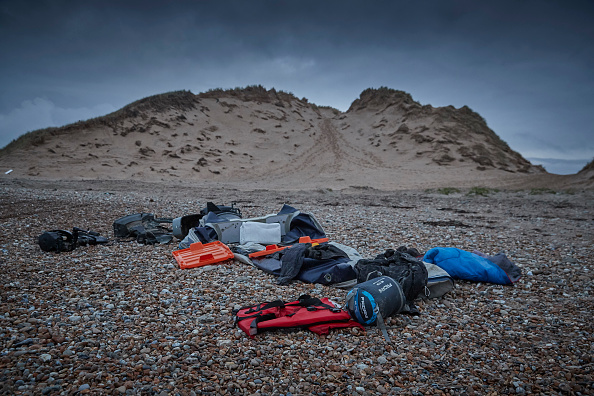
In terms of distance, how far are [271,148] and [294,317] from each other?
3147cm

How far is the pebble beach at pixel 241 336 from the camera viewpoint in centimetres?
292

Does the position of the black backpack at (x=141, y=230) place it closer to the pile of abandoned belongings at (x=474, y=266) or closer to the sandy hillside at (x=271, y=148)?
the pile of abandoned belongings at (x=474, y=266)

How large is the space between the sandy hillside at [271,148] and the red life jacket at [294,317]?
18.7 metres

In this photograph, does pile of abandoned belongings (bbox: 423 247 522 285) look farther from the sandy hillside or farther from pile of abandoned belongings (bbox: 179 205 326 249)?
the sandy hillside

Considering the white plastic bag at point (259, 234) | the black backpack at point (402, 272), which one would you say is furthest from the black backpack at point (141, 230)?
the black backpack at point (402, 272)

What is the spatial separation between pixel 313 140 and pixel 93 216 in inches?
1171

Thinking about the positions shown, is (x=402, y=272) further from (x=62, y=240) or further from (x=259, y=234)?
(x=62, y=240)

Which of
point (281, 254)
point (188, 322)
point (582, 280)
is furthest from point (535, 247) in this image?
point (188, 322)

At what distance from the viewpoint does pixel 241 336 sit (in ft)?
11.8

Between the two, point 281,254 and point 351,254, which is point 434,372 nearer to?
point 351,254

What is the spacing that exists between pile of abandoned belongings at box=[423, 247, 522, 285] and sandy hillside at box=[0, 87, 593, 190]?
16709 millimetres

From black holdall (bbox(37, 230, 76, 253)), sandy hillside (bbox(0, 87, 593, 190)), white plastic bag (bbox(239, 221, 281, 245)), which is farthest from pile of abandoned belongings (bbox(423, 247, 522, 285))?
sandy hillside (bbox(0, 87, 593, 190))

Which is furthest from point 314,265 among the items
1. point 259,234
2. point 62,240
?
point 62,240

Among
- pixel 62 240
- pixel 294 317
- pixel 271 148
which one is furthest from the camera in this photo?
pixel 271 148
